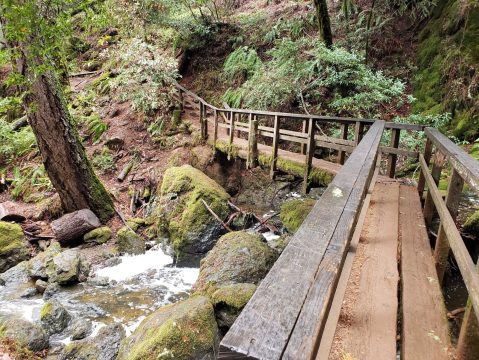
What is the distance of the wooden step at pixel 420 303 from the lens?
206cm

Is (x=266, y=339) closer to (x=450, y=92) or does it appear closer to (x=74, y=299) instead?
(x=74, y=299)

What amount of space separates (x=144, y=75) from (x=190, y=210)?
7.35m

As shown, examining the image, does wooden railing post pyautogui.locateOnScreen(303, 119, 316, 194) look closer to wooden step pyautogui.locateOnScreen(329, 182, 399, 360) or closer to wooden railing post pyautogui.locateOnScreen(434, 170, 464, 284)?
wooden step pyautogui.locateOnScreen(329, 182, 399, 360)

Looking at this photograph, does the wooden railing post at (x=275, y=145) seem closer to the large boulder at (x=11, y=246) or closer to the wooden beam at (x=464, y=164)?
the wooden beam at (x=464, y=164)

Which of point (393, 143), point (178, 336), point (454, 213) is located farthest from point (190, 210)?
point (454, 213)

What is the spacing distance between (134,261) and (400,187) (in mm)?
6173

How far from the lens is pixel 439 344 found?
2.10 metres

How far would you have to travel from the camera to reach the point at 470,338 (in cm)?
194

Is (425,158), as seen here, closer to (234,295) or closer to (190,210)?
(234,295)

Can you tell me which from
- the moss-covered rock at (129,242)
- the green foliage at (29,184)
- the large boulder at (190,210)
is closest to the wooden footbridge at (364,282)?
the large boulder at (190,210)

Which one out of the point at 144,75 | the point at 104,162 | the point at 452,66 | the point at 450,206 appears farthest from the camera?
the point at 144,75

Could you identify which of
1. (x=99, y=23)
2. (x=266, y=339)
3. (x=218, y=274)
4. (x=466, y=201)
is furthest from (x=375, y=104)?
(x=266, y=339)

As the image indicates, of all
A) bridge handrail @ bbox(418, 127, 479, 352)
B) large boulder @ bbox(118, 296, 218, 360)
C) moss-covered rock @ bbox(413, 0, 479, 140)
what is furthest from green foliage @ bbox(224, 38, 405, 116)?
large boulder @ bbox(118, 296, 218, 360)

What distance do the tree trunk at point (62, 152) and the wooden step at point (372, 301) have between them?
8.24 meters
